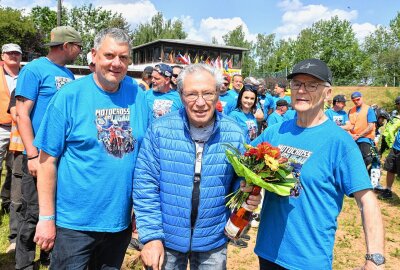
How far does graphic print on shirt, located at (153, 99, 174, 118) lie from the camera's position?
536 cm

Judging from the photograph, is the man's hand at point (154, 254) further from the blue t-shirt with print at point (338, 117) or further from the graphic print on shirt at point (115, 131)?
the blue t-shirt with print at point (338, 117)

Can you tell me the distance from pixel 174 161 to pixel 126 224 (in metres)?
0.66

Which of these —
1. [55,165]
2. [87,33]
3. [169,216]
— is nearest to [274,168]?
[169,216]

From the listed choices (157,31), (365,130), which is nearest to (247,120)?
(365,130)

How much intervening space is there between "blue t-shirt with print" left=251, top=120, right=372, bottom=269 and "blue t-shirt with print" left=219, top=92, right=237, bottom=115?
14.0ft

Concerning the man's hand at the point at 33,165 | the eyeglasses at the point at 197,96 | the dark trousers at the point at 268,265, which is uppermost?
the eyeglasses at the point at 197,96

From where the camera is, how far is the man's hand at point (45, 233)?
2.23m

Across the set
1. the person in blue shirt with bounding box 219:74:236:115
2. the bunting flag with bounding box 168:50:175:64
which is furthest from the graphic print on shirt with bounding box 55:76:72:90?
the bunting flag with bounding box 168:50:175:64

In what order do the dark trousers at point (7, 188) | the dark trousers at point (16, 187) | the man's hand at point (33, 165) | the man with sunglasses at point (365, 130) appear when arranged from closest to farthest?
the man's hand at point (33, 165)
the dark trousers at point (16, 187)
the dark trousers at point (7, 188)
the man with sunglasses at point (365, 130)

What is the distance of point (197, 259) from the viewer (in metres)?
2.33

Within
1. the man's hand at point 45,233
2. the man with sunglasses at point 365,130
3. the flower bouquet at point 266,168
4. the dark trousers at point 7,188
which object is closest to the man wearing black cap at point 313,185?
the flower bouquet at point 266,168

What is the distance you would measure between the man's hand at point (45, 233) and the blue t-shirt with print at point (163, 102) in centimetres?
315

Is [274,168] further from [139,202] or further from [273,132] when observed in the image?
[139,202]

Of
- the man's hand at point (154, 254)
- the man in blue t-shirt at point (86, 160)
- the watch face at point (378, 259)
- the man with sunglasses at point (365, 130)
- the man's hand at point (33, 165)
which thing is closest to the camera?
the watch face at point (378, 259)
